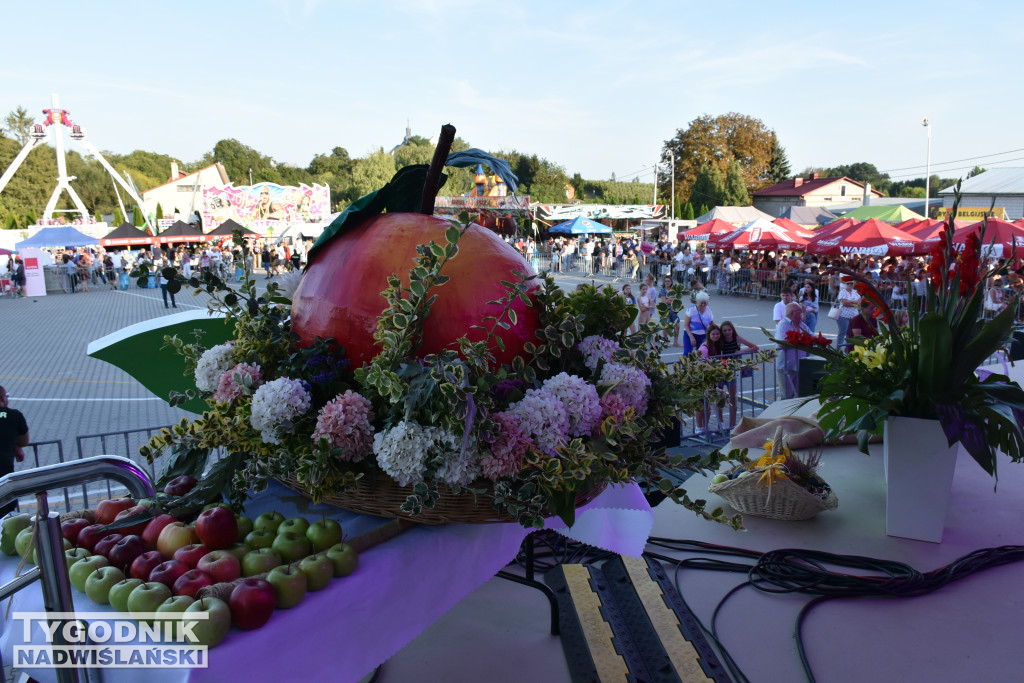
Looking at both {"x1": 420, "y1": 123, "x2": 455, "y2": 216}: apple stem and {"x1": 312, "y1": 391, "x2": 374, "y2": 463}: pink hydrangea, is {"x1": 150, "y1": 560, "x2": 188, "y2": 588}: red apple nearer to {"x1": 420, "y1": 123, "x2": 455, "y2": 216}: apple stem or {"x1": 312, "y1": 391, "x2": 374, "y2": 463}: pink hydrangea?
{"x1": 312, "y1": 391, "x2": 374, "y2": 463}: pink hydrangea

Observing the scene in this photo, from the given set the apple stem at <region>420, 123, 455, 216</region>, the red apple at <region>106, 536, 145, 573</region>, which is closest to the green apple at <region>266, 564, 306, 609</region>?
the red apple at <region>106, 536, 145, 573</region>

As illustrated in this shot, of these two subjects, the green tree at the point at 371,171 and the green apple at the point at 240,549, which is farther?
the green tree at the point at 371,171

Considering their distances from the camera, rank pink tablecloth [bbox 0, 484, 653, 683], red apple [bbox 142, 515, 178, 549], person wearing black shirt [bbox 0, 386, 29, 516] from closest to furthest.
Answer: pink tablecloth [bbox 0, 484, 653, 683] < red apple [bbox 142, 515, 178, 549] < person wearing black shirt [bbox 0, 386, 29, 516]

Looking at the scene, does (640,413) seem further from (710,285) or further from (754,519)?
(710,285)

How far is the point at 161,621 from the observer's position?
148 cm

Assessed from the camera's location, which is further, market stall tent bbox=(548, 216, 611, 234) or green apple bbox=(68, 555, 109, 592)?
market stall tent bbox=(548, 216, 611, 234)

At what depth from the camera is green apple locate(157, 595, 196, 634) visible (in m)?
1.47

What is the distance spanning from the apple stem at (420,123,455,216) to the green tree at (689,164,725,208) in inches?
1958

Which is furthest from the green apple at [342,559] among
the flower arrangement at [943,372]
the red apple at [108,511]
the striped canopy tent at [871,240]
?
the striped canopy tent at [871,240]

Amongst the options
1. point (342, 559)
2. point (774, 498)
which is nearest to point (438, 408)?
point (342, 559)

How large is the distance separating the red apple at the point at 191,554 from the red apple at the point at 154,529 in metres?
0.14

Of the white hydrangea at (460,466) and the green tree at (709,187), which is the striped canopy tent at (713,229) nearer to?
the green tree at (709,187)

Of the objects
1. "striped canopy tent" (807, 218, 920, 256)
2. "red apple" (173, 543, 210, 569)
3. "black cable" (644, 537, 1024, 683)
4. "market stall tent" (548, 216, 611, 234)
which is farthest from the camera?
"market stall tent" (548, 216, 611, 234)

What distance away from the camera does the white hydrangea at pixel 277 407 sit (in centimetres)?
172
